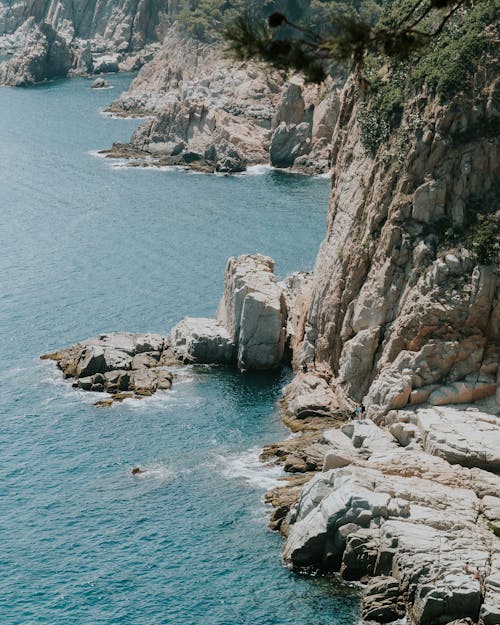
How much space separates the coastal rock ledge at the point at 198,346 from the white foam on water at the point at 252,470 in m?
14.2

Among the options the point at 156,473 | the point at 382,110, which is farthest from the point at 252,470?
the point at 382,110

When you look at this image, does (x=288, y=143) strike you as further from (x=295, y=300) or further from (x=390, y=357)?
(x=390, y=357)

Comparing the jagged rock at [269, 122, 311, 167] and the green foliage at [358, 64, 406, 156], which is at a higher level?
the green foliage at [358, 64, 406, 156]

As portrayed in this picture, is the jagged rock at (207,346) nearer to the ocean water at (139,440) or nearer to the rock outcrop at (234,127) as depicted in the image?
the ocean water at (139,440)

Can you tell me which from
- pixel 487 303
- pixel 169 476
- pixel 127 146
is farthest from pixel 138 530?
pixel 127 146

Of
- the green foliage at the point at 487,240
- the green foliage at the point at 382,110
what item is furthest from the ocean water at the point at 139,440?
the green foliage at the point at 382,110

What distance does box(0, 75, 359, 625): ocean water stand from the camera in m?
52.3

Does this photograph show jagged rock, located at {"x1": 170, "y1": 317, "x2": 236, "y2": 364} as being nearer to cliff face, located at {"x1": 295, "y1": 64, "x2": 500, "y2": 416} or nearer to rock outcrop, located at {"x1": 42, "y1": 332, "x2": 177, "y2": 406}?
rock outcrop, located at {"x1": 42, "y1": 332, "x2": 177, "y2": 406}

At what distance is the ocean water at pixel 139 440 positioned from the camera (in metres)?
52.3

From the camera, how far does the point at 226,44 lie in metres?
30.8

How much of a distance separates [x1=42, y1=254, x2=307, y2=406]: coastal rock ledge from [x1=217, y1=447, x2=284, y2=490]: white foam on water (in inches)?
559

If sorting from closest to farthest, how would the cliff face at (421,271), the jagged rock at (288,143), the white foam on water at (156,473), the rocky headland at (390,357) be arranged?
the rocky headland at (390,357) < the cliff face at (421,271) < the white foam on water at (156,473) < the jagged rock at (288,143)

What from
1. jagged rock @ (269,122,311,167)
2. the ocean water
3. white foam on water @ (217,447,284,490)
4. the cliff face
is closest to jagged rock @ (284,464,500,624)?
the ocean water

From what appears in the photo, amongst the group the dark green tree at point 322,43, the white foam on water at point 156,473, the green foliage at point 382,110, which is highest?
the dark green tree at point 322,43
